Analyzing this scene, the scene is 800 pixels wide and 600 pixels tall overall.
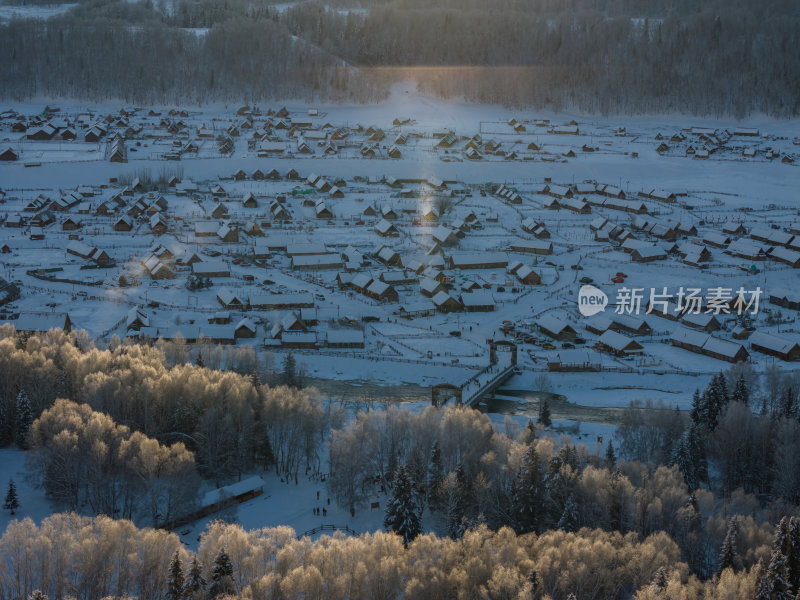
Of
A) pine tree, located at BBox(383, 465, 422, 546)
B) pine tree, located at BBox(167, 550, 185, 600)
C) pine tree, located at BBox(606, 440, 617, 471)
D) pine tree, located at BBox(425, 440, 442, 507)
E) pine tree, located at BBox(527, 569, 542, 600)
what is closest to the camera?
pine tree, located at BBox(167, 550, 185, 600)

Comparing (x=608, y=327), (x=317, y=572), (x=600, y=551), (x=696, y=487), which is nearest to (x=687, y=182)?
(x=608, y=327)

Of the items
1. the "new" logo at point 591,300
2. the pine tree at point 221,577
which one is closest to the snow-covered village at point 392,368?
the pine tree at point 221,577

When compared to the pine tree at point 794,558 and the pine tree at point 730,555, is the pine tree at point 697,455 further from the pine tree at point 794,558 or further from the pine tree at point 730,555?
the pine tree at point 794,558

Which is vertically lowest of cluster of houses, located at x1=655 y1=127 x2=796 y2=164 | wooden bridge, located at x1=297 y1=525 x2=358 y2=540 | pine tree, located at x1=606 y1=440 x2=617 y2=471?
wooden bridge, located at x1=297 y1=525 x2=358 y2=540

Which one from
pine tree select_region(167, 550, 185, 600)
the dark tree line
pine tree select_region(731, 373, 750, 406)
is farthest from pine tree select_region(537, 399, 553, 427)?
pine tree select_region(167, 550, 185, 600)

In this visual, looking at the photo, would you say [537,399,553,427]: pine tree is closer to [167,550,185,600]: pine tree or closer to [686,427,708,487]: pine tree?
[686,427,708,487]: pine tree

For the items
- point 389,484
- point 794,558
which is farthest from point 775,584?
point 389,484
